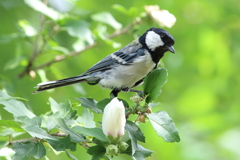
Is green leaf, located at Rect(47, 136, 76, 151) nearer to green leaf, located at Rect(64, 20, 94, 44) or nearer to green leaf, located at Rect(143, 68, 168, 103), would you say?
green leaf, located at Rect(143, 68, 168, 103)

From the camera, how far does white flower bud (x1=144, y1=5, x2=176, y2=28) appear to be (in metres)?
2.39

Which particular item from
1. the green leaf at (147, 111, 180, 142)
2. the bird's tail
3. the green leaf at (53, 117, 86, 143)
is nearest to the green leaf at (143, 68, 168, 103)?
the green leaf at (147, 111, 180, 142)

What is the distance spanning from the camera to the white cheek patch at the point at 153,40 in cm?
239

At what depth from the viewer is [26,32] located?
2359mm

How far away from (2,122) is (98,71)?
4.20ft

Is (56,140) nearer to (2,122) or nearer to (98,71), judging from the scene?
(2,122)

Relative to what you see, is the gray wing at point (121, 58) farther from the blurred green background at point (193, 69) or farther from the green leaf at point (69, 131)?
the green leaf at point (69, 131)

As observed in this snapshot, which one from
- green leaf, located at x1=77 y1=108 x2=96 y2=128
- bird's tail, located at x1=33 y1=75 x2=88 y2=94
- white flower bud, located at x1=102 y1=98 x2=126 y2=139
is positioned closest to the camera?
white flower bud, located at x1=102 y1=98 x2=126 y2=139

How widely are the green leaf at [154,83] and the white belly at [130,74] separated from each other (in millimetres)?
880

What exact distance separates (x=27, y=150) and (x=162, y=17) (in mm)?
1524

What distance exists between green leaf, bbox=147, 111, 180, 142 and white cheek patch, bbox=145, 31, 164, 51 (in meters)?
1.07

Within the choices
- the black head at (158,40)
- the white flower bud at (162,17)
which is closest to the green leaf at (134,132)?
the black head at (158,40)

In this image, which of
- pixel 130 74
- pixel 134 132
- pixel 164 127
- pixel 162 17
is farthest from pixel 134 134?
pixel 162 17

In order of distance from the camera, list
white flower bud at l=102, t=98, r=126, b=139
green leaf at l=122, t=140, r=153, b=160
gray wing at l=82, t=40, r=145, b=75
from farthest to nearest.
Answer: gray wing at l=82, t=40, r=145, b=75 → green leaf at l=122, t=140, r=153, b=160 → white flower bud at l=102, t=98, r=126, b=139
